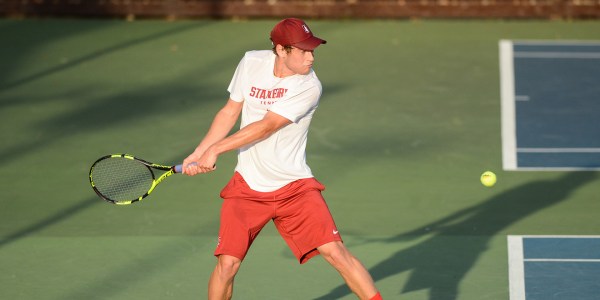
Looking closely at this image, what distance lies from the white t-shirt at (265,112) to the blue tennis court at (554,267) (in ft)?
7.25

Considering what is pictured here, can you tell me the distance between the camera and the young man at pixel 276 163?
7.87 m

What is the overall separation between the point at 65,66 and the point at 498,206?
661 centimetres

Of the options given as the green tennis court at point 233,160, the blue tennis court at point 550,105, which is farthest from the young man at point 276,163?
the blue tennis court at point 550,105

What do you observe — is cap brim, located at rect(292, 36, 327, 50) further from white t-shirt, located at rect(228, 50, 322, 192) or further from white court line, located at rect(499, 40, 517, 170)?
white court line, located at rect(499, 40, 517, 170)

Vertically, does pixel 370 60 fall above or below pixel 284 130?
below

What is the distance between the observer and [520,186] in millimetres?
11883

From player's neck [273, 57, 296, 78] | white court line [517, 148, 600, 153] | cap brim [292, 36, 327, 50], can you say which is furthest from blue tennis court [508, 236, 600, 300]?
cap brim [292, 36, 327, 50]

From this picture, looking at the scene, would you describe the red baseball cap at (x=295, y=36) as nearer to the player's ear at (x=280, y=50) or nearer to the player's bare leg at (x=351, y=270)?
the player's ear at (x=280, y=50)

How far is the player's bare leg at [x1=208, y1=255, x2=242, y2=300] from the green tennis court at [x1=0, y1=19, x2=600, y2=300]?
1298 mm

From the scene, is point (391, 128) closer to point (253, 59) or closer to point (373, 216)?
point (373, 216)

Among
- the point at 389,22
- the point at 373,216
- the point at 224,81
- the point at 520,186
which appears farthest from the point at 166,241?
the point at 389,22

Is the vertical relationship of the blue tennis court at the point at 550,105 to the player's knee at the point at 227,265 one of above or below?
below

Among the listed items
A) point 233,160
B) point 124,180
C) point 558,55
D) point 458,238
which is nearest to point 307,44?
point 124,180

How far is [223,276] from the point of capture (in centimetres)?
796
